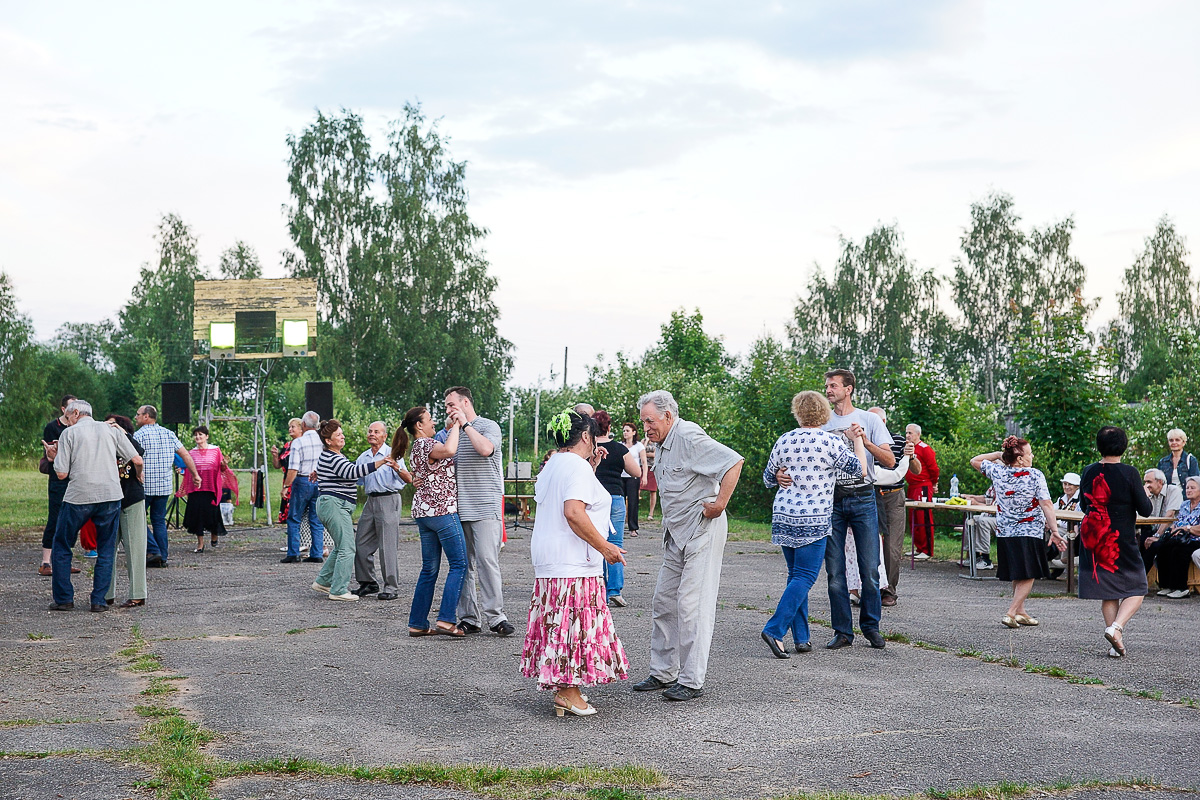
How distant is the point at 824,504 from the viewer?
7395mm

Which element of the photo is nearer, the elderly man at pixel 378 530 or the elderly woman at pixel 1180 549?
the elderly man at pixel 378 530

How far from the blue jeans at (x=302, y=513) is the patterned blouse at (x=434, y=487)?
570 cm

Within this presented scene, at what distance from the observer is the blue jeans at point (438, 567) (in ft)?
27.0

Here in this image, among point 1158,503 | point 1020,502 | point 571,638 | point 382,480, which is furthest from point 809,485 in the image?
point 1158,503

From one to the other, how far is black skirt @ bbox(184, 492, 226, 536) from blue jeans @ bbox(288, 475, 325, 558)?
1840 millimetres

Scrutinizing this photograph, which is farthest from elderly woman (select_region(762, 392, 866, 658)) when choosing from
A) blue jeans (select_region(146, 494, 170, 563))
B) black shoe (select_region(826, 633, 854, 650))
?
blue jeans (select_region(146, 494, 170, 563))

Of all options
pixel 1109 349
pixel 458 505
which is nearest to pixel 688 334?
pixel 1109 349

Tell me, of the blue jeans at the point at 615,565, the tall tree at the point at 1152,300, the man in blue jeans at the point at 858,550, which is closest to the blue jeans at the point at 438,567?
the blue jeans at the point at 615,565

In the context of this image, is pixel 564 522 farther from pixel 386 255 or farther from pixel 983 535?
pixel 386 255

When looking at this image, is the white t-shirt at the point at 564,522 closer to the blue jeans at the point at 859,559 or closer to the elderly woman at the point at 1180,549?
the blue jeans at the point at 859,559

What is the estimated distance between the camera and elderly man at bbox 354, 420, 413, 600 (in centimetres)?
1051

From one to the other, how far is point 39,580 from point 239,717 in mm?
7451

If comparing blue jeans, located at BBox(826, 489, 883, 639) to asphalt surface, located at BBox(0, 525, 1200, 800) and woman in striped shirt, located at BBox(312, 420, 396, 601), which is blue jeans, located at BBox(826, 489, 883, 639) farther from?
woman in striped shirt, located at BBox(312, 420, 396, 601)

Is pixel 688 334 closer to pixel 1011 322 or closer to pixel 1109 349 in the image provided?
pixel 1011 322
